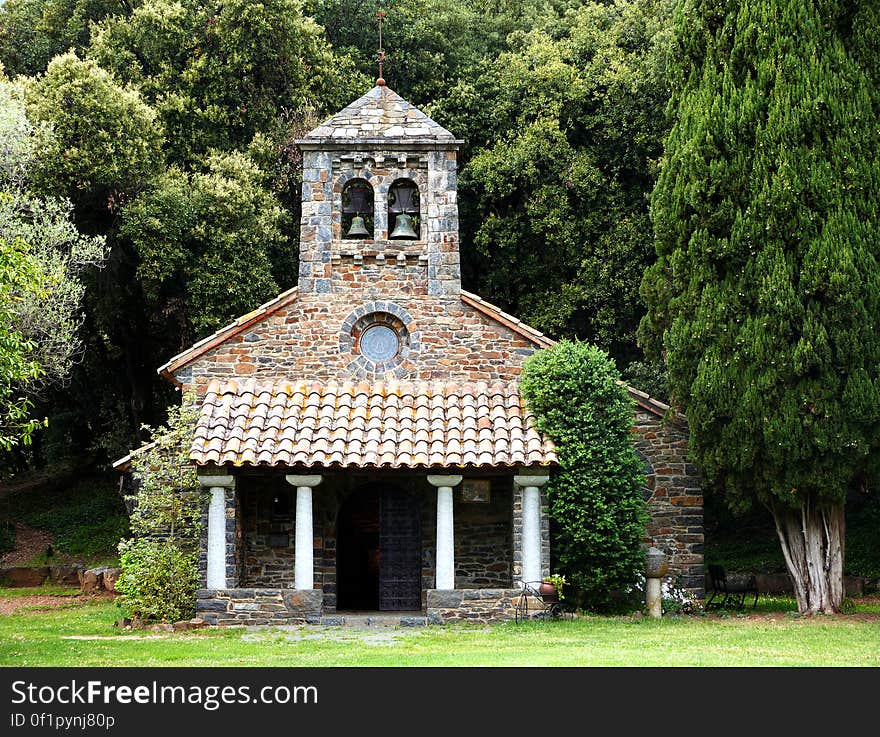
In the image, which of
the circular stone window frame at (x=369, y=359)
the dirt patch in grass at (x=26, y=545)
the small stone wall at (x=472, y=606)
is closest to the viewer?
the small stone wall at (x=472, y=606)

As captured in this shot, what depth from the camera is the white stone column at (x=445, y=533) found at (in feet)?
58.7

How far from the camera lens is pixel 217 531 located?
58.7 ft

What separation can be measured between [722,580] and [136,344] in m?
16.4

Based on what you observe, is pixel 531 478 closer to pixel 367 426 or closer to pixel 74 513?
pixel 367 426

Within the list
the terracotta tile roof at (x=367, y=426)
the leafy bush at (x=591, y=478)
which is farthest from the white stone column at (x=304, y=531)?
the leafy bush at (x=591, y=478)

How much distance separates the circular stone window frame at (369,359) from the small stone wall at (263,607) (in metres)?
4.30

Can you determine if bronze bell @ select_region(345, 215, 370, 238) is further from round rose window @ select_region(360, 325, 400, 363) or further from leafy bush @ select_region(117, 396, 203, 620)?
leafy bush @ select_region(117, 396, 203, 620)

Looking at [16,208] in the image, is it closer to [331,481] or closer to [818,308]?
[331,481]

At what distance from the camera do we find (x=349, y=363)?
20.0 metres

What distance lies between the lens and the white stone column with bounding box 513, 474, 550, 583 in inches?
711

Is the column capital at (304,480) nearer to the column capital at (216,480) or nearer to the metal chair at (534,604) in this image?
the column capital at (216,480)

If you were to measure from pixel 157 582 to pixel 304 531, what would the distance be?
8.02 ft

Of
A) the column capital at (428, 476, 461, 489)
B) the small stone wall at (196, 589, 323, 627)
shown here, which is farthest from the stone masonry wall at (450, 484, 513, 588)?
the small stone wall at (196, 589, 323, 627)

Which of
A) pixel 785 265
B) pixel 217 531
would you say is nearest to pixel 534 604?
pixel 217 531
